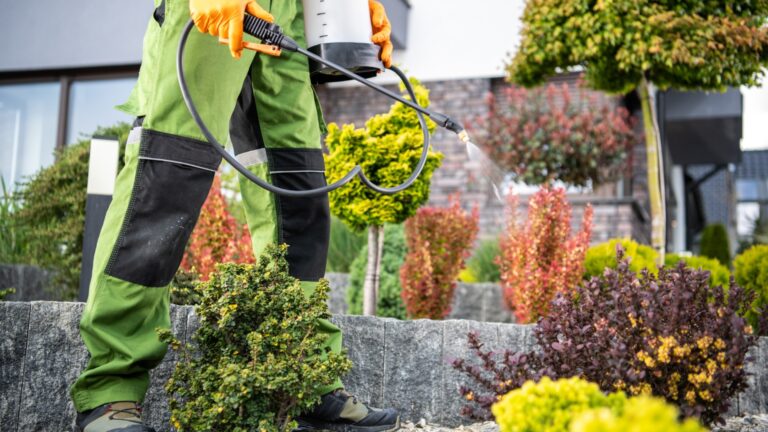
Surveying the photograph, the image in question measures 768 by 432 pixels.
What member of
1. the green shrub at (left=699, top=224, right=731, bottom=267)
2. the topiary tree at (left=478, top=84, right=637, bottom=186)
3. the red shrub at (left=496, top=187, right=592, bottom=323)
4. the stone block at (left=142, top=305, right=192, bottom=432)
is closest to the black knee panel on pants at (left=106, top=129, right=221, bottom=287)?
the stone block at (left=142, top=305, right=192, bottom=432)

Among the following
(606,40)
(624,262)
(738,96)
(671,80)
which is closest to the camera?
(624,262)

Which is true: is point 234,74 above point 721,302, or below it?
above

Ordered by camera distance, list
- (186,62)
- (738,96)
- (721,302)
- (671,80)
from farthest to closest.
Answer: (738,96) < (671,80) < (721,302) < (186,62)

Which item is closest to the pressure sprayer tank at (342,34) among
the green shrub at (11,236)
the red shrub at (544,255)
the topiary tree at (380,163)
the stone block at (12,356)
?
the stone block at (12,356)

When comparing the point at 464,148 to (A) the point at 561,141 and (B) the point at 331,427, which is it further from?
(B) the point at 331,427

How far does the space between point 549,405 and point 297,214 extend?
1224 mm

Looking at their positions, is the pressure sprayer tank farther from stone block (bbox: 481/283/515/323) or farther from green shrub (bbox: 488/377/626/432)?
stone block (bbox: 481/283/515/323)

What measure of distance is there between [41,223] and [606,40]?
3.88 m

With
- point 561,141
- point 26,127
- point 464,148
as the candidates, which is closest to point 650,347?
point 561,141

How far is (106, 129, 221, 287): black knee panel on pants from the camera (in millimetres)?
1869

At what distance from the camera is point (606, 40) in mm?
4445

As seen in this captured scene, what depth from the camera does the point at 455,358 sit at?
8.62ft

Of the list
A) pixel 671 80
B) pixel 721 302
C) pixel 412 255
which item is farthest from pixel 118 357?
pixel 671 80

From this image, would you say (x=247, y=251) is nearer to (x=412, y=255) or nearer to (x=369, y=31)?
(x=412, y=255)
